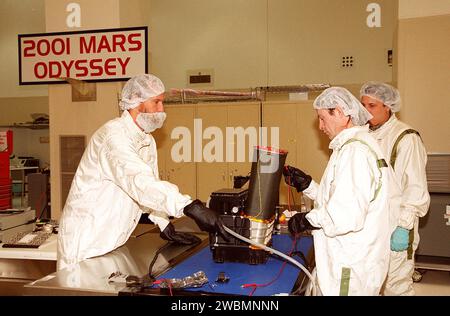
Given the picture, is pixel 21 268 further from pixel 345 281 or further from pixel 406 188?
pixel 406 188

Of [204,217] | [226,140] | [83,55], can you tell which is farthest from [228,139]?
[204,217]

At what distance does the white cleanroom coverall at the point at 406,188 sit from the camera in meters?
2.17

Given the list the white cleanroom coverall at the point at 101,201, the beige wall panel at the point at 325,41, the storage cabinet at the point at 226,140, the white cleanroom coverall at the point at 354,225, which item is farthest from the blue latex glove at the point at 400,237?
the beige wall panel at the point at 325,41

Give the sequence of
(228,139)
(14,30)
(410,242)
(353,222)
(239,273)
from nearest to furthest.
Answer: (353,222)
(239,273)
(410,242)
(228,139)
(14,30)

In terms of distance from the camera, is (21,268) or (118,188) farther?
(21,268)

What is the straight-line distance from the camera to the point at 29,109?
310 inches

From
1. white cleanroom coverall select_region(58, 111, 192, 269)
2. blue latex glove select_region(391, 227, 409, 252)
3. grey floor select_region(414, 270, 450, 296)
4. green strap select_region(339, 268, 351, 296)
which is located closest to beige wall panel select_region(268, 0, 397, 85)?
grey floor select_region(414, 270, 450, 296)

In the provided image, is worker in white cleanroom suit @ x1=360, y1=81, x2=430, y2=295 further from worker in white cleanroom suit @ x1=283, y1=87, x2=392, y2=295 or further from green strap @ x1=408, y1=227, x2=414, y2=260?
worker in white cleanroom suit @ x1=283, y1=87, x2=392, y2=295

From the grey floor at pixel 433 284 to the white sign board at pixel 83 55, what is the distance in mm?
3105

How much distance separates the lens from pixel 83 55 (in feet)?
11.4

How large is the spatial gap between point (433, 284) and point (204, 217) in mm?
2927

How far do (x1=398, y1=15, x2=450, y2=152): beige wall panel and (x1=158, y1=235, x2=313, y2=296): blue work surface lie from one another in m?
2.12

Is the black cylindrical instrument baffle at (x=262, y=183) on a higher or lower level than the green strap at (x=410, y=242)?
higher

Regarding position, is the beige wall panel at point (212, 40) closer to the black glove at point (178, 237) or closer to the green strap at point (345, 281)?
the black glove at point (178, 237)
